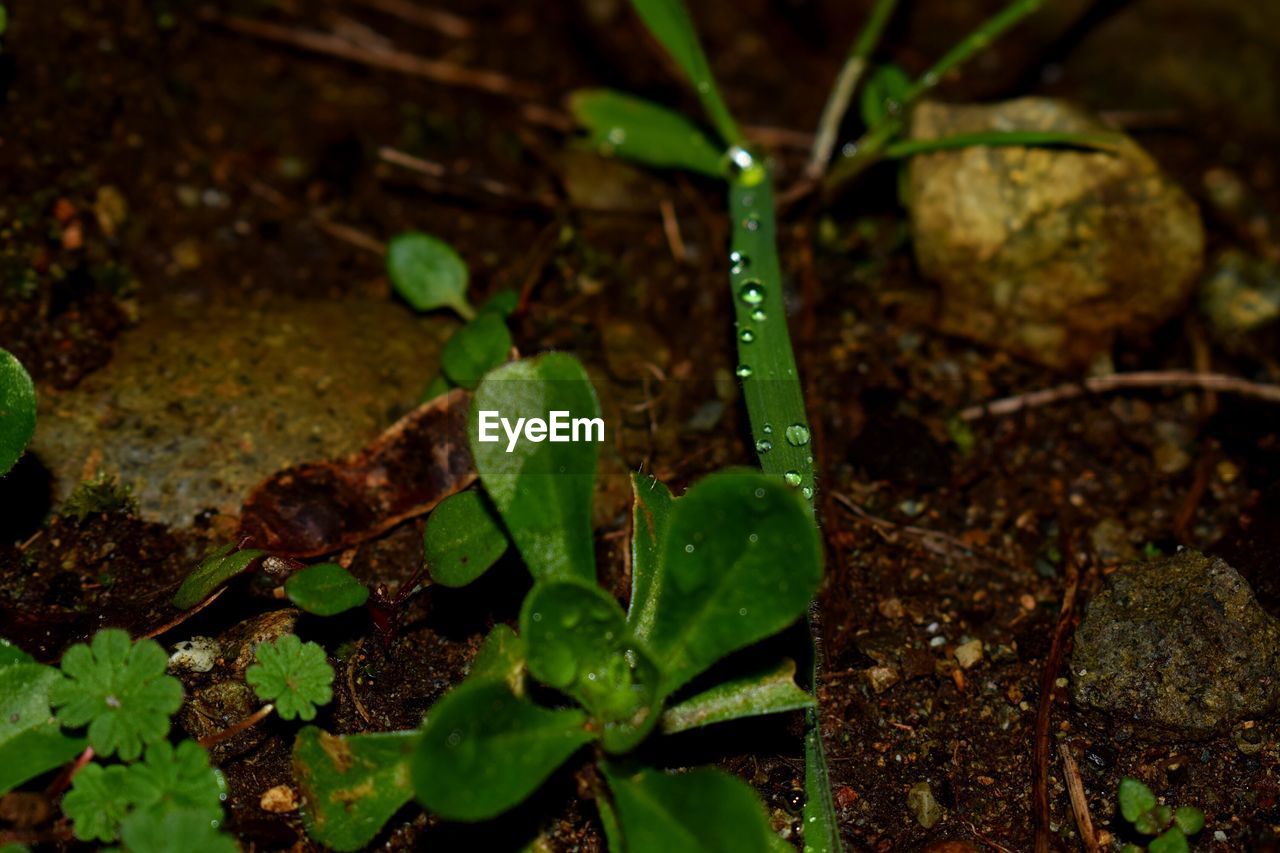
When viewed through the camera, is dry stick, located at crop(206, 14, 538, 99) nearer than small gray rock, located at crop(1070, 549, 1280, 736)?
No

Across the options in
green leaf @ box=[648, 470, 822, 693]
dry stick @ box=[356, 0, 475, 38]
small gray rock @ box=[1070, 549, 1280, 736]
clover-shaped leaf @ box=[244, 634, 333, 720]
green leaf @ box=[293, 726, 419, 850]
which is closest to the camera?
green leaf @ box=[648, 470, 822, 693]

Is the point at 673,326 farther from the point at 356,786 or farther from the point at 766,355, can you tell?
the point at 356,786

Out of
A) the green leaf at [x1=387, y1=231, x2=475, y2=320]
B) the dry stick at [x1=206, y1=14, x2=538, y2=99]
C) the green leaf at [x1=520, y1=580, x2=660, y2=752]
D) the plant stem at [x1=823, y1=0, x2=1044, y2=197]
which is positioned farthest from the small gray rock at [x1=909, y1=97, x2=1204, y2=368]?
the green leaf at [x1=520, y1=580, x2=660, y2=752]

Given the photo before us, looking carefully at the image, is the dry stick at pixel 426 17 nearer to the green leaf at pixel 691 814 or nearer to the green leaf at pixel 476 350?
the green leaf at pixel 476 350

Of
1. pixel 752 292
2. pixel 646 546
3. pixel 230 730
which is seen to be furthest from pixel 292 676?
pixel 752 292

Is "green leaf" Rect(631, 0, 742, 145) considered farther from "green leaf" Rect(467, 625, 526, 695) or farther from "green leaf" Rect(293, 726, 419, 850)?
"green leaf" Rect(293, 726, 419, 850)
